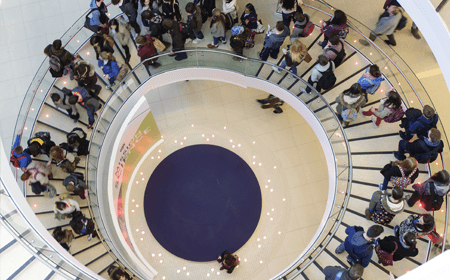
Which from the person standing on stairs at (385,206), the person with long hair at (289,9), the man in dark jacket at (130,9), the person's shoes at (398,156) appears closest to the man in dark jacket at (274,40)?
the person with long hair at (289,9)

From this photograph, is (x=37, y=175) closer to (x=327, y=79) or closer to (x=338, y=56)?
(x=327, y=79)

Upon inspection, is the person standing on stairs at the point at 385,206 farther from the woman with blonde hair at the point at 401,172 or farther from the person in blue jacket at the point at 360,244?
the person in blue jacket at the point at 360,244

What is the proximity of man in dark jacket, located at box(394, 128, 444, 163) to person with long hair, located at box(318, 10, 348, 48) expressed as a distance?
11.1 ft

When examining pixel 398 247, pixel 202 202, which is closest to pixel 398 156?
pixel 398 247

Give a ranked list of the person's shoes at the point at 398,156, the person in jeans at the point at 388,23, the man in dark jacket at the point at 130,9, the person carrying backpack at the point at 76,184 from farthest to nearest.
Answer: the man in dark jacket at the point at 130,9 → the person in jeans at the point at 388,23 → the person carrying backpack at the point at 76,184 → the person's shoes at the point at 398,156

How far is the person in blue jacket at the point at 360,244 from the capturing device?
7.90 m

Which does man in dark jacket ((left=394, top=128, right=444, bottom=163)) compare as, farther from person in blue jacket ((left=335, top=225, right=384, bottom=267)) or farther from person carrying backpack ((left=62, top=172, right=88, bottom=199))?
person carrying backpack ((left=62, top=172, right=88, bottom=199))

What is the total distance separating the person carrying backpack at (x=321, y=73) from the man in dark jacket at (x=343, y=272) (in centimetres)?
466

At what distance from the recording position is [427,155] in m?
8.45

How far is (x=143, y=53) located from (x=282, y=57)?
160 inches

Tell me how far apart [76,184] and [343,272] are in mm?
7030

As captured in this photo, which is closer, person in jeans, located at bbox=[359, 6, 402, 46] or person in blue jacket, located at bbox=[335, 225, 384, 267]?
person in blue jacket, located at bbox=[335, 225, 384, 267]

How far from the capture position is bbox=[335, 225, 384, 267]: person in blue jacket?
311 inches

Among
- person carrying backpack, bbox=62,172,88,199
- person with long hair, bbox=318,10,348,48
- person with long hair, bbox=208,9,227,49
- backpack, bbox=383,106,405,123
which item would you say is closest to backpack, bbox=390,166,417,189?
backpack, bbox=383,106,405,123
